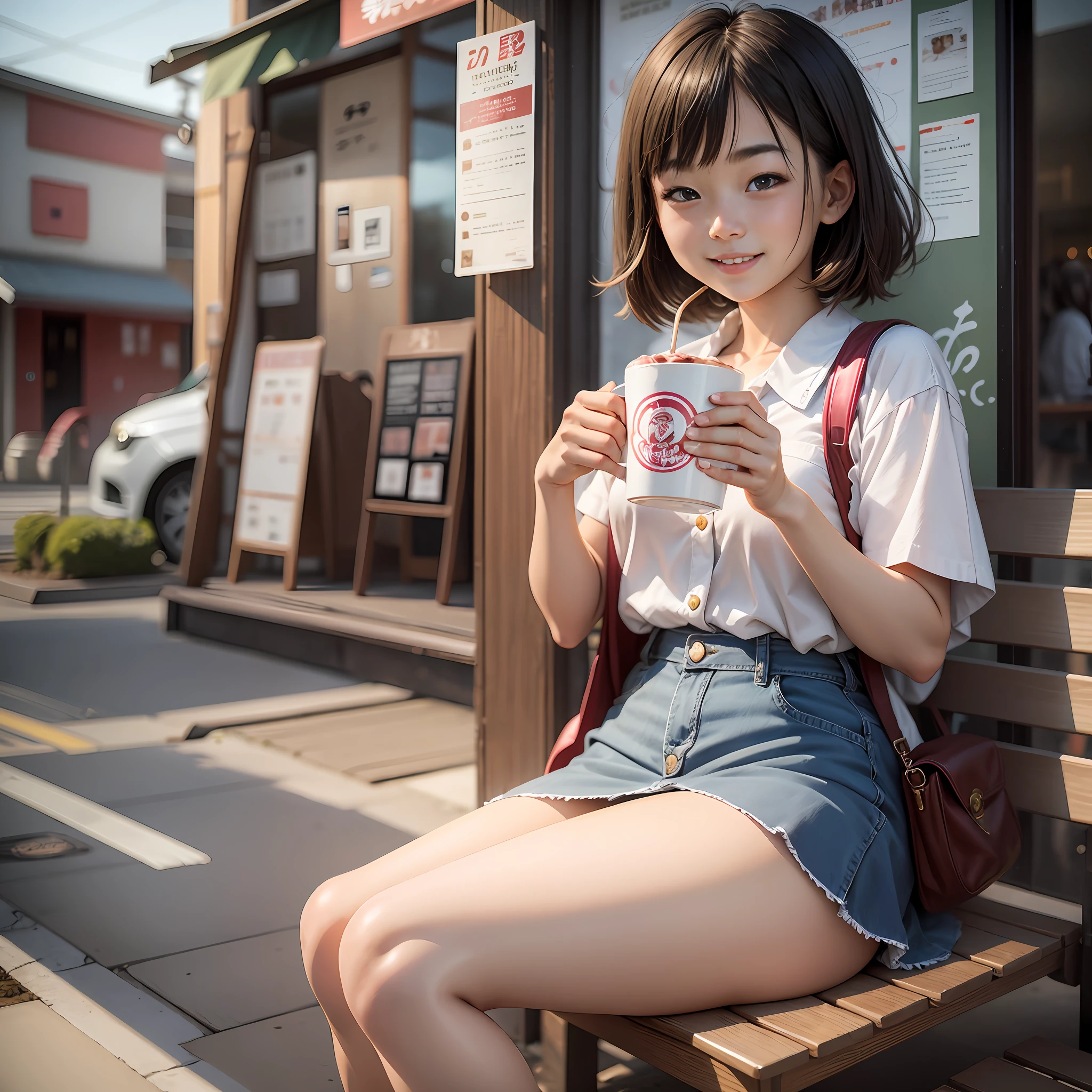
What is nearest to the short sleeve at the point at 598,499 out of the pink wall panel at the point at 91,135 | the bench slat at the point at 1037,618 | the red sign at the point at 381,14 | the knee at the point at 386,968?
the bench slat at the point at 1037,618

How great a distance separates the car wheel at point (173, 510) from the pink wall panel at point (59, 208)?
2.08m

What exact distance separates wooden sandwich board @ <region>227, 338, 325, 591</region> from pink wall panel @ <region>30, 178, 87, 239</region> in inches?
97.5

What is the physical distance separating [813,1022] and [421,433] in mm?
4481

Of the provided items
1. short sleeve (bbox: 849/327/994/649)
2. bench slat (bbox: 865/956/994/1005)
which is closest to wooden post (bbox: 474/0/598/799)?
short sleeve (bbox: 849/327/994/649)

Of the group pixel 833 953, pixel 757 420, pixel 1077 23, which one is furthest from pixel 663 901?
pixel 1077 23

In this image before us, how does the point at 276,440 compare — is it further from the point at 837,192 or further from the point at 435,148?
the point at 837,192

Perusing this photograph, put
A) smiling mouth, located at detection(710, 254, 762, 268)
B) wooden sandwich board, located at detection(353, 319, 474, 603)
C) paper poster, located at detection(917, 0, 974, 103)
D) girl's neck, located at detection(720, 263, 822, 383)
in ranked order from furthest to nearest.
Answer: wooden sandwich board, located at detection(353, 319, 474, 603)
paper poster, located at detection(917, 0, 974, 103)
girl's neck, located at detection(720, 263, 822, 383)
smiling mouth, located at detection(710, 254, 762, 268)

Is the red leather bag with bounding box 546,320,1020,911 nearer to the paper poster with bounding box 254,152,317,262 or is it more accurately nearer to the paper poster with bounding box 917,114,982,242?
the paper poster with bounding box 917,114,982,242

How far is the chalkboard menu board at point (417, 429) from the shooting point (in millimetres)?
5281

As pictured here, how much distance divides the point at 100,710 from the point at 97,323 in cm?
658

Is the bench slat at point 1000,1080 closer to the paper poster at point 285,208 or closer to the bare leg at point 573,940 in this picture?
the bare leg at point 573,940

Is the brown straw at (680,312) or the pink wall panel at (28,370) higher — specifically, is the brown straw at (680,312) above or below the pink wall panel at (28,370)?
below

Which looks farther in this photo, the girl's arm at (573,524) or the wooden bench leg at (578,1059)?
the wooden bench leg at (578,1059)

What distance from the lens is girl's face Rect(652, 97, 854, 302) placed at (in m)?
1.33
